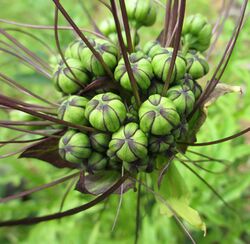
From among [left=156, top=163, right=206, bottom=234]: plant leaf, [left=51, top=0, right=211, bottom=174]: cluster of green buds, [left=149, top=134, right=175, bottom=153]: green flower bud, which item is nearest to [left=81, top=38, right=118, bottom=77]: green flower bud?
[left=51, top=0, right=211, bottom=174]: cluster of green buds

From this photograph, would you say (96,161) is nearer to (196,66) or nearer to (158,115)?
(158,115)

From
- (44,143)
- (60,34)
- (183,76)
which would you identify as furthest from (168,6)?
(60,34)

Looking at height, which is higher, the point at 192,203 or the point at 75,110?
the point at 75,110

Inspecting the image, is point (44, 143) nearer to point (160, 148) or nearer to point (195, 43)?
point (160, 148)

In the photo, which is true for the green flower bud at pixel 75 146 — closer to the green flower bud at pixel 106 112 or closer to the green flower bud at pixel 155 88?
the green flower bud at pixel 106 112

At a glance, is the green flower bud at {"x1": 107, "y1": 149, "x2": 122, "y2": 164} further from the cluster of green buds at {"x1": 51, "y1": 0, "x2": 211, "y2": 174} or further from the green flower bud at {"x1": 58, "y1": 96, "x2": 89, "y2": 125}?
the green flower bud at {"x1": 58, "y1": 96, "x2": 89, "y2": 125}

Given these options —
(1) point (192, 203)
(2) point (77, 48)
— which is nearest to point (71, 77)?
(2) point (77, 48)
